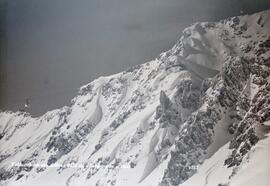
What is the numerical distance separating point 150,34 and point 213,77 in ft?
3.07

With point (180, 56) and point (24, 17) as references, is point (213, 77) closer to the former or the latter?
point (180, 56)

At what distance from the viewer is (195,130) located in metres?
7.99

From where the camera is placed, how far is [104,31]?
745 cm

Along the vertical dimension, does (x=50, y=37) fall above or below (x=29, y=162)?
above

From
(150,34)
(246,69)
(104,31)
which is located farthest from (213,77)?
(104,31)

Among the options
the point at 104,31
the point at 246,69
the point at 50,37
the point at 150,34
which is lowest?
the point at 246,69

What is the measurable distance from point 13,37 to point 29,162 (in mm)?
1766

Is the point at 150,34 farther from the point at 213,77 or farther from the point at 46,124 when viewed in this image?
the point at 46,124

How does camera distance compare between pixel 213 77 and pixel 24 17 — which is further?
pixel 24 17

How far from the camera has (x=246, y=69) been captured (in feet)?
22.9

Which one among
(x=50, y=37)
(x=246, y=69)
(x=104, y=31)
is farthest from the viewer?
(x=50, y=37)

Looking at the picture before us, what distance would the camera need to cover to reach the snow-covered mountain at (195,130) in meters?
6.47

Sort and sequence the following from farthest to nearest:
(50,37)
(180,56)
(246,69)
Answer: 1. (180,56)
2. (50,37)
3. (246,69)

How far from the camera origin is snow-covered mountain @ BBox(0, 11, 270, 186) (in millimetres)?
6469
